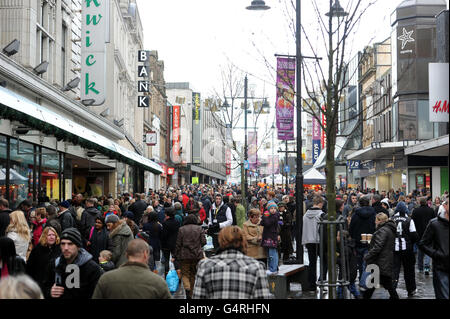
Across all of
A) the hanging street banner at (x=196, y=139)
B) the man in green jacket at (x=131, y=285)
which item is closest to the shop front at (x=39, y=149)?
the man in green jacket at (x=131, y=285)

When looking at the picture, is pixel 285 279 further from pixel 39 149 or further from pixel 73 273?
pixel 39 149

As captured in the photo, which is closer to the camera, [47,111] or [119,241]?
[119,241]

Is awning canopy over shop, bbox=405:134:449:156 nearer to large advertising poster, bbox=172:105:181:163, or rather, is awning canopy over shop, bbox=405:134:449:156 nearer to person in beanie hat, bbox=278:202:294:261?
person in beanie hat, bbox=278:202:294:261

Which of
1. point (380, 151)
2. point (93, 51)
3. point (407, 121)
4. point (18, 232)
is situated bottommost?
point (18, 232)

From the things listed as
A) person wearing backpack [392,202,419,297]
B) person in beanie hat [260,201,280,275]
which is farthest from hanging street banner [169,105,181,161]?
person wearing backpack [392,202,419,297]

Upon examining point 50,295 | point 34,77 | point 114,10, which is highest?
point 114,10

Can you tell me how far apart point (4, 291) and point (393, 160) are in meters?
47.9

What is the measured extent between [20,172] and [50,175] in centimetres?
440

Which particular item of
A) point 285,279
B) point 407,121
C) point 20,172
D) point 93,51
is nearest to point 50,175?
point 20,172

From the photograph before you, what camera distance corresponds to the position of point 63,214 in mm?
13609

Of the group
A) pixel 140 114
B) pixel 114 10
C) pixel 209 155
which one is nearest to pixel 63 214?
pixel 114 10

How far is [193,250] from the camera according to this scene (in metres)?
12.4
